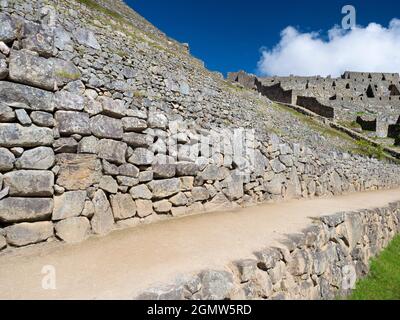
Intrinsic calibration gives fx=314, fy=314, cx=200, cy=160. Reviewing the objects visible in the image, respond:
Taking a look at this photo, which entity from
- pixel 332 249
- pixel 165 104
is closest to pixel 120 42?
pixel 165 104

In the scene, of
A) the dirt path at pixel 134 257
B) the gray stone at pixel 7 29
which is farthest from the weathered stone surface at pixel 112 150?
the gray stone at pixel 7 29

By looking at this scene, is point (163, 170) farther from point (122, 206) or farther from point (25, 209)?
point (25, 209)

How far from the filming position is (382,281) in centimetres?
729

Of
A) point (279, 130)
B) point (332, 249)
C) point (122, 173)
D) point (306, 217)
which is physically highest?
point (279, 130)

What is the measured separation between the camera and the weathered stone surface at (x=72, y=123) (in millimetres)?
4574

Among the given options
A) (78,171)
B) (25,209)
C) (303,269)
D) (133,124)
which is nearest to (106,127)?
(133,124)

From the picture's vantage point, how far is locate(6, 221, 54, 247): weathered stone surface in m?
3.94

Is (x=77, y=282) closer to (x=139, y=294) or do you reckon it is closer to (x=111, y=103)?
(x=139, y=294)

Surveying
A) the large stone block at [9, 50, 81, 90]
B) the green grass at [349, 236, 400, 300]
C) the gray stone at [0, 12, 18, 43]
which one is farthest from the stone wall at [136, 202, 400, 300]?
the gray stone at [0, 12, 18, 43]

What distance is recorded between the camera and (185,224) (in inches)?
231

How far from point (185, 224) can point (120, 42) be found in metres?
3.84

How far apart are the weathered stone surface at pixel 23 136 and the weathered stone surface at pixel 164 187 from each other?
6.49 feet

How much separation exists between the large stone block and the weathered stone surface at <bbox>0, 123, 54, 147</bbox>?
64cm

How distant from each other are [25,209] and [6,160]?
67 cm
